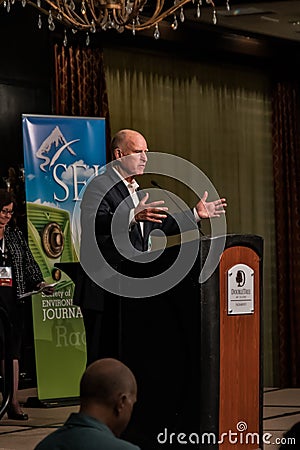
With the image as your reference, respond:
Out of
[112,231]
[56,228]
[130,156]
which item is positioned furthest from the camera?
[56,228]

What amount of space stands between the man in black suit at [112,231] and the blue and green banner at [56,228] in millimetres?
2230

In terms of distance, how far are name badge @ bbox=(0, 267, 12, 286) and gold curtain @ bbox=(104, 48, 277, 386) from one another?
2.87m

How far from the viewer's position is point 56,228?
8078 millimetres

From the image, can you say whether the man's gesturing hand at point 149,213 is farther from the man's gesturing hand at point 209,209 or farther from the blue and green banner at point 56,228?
the blue and green banner at point 56,228

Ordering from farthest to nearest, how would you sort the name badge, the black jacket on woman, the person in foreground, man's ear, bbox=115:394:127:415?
the black jacket on woman
the name badge
man's ear, bbox=115:394:127:415
the person in foreground

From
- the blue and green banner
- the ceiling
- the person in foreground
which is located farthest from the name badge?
the person in foreground

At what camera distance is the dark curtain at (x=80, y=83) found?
29.6ft

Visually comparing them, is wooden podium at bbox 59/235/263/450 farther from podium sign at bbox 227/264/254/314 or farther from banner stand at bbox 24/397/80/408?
banner stand at bbox 24/397/80/408

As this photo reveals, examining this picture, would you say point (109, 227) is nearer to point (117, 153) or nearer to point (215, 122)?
point (117, 153)

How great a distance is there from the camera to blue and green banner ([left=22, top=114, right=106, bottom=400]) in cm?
794

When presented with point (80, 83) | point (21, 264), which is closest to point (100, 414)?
point (21, 264)

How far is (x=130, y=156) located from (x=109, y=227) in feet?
1.33

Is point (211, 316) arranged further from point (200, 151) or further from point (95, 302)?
point (200, 151)

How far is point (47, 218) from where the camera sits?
802cm
